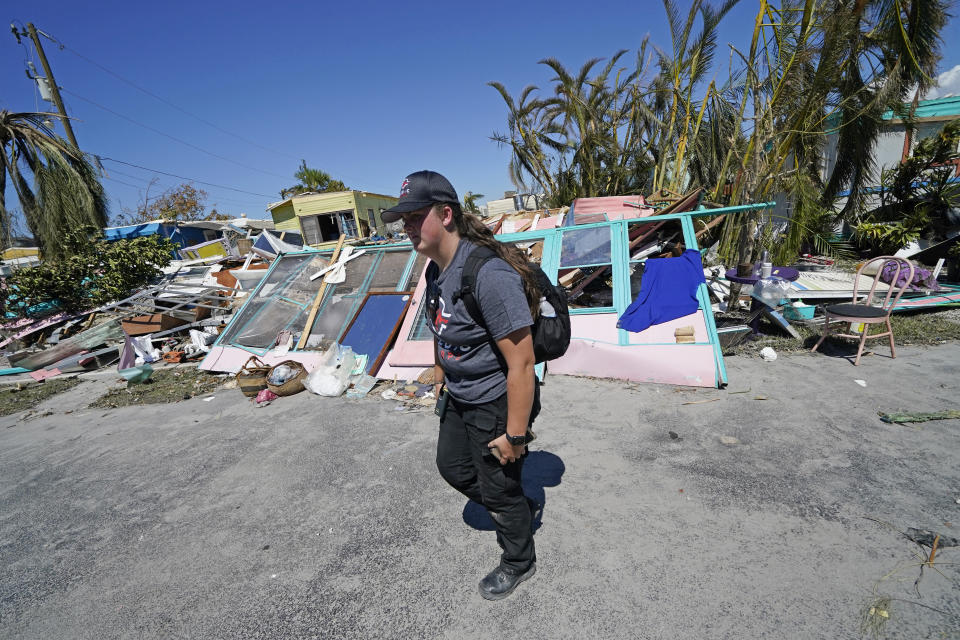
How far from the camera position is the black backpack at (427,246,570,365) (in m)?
1.47

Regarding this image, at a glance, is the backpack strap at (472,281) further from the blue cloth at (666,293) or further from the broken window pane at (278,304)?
the broken window pane at (278,304)

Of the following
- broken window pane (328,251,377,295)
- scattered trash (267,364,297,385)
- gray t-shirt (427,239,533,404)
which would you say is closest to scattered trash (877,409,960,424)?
gray t-shirt (427,239,533,404)

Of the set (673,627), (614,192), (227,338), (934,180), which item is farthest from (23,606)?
(614,192)

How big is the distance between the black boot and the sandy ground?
52 mm

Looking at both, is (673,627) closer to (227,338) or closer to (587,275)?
(587,275)

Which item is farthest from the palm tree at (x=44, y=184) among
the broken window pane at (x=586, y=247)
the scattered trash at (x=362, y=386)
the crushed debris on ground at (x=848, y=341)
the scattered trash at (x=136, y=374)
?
the crushed debris on ground at (x=848, y=341)

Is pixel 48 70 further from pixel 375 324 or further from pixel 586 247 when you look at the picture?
pixel 586 247

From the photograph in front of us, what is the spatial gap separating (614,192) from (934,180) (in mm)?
7632

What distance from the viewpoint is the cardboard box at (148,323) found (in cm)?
739

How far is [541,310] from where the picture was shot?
1.59m

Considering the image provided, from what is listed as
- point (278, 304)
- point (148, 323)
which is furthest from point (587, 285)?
point (148, 323)

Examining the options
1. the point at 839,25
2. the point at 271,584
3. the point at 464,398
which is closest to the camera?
the point at 464,398

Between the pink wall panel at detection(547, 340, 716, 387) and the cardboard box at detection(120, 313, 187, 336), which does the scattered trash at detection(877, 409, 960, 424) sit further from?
the cardboard box at detection(120, 313, 187, 336)

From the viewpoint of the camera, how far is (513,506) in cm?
174
